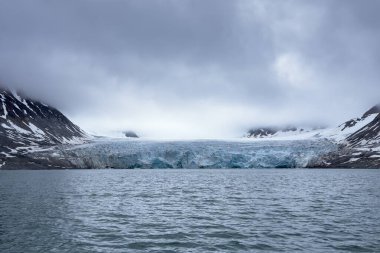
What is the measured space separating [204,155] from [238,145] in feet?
37.7

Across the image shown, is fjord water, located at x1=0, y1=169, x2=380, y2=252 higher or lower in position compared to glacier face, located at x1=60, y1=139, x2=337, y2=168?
lower

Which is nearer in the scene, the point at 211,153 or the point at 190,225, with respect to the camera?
the point at 190,225

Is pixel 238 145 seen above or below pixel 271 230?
above

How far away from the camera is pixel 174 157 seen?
142m

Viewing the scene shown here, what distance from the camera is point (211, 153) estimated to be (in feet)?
453

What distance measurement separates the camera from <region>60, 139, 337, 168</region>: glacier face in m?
137

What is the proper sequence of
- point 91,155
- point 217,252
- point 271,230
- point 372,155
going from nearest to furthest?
point 217,252, point 271,230, point 91,155, point 372,155

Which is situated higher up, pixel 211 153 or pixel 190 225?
pixel 211 153

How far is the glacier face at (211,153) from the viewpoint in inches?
5399

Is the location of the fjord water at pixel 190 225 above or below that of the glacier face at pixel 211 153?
below

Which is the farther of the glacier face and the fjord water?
the glacier face

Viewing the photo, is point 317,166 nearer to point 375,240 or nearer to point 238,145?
point 238,145

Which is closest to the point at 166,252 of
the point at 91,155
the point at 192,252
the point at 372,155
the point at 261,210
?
the point at 192,252

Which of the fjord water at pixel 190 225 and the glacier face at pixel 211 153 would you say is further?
the glacier face at pixel 211 153
